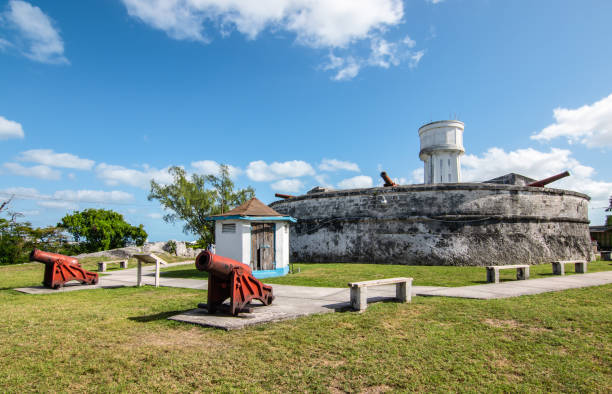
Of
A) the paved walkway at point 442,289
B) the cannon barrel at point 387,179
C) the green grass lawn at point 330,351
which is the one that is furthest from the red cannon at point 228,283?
the cannon barrel at point 387,179

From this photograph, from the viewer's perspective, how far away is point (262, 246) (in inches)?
455

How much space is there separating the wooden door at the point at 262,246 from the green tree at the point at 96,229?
17623 millimetres

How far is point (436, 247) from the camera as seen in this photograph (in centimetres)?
1433

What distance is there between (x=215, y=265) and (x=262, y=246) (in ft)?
21.4

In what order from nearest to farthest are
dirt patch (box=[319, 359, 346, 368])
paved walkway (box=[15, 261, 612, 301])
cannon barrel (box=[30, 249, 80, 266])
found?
dirt patch (box=[319, 359, 346, 368]) → paved walkway (box=[15, 261, 612, 301]) → cannon barrel (box=[30, 249, 80, 266])

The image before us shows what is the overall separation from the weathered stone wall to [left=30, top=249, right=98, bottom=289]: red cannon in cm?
1056

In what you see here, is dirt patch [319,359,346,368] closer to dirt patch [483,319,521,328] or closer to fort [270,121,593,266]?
dirt patch [483,319,521,328]

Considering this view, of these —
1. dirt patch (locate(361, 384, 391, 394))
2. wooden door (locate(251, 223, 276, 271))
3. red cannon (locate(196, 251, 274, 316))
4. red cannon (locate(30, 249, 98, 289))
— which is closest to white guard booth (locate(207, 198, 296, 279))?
wooden door (locate(251, 223, 276, 271))

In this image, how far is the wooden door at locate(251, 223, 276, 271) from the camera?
11.4 meters

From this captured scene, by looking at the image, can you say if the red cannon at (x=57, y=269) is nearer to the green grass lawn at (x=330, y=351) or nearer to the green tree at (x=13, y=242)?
the green grass lawn at (x=330, y=351)

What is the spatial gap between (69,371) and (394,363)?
3.19m

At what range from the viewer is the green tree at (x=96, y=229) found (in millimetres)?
23547

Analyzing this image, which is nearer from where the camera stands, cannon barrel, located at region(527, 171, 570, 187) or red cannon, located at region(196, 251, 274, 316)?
red cannon, located at region(196, 251, 274, 316)

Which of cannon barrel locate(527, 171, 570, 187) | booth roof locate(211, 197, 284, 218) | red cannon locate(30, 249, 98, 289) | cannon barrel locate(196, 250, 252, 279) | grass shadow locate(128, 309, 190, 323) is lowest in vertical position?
grass shadow locate(128, 309, 190, 323)
